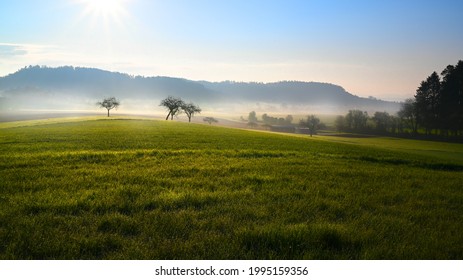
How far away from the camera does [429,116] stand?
288 feet

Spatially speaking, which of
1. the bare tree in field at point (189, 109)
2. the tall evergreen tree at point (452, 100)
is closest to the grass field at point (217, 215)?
the tall evergreen tree at point (452, 100)

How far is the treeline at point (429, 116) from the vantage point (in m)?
78.4

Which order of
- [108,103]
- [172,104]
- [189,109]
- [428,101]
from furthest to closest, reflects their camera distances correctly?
[189,109] < [108,103] < [172,104] < [428,101]

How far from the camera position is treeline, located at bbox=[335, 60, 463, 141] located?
78438mm

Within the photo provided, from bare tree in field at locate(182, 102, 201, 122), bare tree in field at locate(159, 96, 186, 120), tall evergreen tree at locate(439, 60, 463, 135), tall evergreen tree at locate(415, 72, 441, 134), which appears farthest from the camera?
bare tree in field at locate(182, 102, 201, 122)

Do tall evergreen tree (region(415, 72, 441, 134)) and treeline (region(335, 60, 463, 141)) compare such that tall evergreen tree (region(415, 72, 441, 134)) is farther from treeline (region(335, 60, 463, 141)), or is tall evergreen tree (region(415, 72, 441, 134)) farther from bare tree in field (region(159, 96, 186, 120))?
bare tree in field (region(159, 96, 186, 120))

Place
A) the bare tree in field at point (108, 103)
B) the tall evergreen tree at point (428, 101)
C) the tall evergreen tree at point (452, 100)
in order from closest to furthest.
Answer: the tall evergreen tree at point (452, 100), the tall evergreen tree at point (428, 101), the bare tree in field at point (108, 103)

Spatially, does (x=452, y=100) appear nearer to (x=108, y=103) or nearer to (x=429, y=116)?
(x=429, y=116)

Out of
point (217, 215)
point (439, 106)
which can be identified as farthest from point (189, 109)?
point (217, 215)

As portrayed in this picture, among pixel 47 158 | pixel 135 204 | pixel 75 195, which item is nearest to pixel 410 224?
pixel 135 204

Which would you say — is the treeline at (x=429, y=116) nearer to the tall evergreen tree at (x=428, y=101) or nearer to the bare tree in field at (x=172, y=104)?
the tall evergreen tree at (x=428, y=101)

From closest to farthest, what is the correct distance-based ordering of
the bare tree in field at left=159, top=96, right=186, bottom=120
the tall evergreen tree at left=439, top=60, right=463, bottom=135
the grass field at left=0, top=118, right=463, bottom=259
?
1. the grass field at left=0, top=118, right=463, bottom=259
2. the tall evergreen tree at left=439, top=60, right=463, bottom=135
3. the bare tree in field at left=159, top=96, right=186, bottom=120

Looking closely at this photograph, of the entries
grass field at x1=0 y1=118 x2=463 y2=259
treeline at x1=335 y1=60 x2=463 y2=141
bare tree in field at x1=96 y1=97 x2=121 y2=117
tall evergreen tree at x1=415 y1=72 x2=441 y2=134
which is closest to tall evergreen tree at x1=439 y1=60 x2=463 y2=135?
treeline at x1=335 y1=60 x2=463 y2=141
